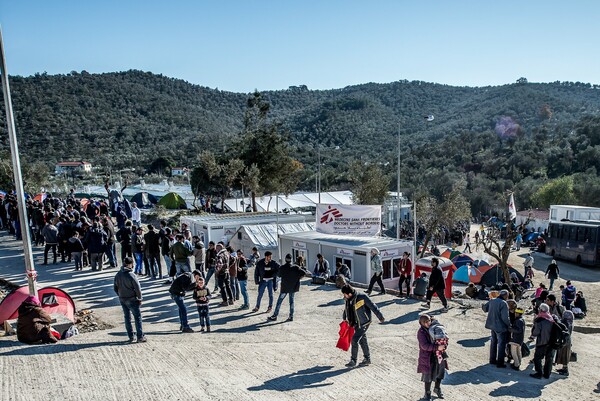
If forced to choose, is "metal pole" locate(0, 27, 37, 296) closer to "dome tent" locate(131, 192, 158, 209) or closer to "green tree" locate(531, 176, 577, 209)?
"dome tent" locate(131, 192, 158, 209)

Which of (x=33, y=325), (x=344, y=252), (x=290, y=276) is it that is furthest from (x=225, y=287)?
(x=344, y=252)

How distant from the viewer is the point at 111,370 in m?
7.75

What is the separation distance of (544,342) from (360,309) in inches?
125

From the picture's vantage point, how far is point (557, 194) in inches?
2039

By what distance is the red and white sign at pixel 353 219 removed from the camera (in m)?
19.2

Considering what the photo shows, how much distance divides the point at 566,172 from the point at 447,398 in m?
67.9

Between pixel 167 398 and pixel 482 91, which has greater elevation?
pixel 482 91

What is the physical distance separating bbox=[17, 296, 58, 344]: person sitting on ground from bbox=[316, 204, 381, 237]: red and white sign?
1212 centimetres

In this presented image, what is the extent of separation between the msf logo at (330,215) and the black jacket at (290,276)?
861 centimetres

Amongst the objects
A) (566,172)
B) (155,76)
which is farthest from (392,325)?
(155,76)

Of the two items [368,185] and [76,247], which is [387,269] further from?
[368,185]

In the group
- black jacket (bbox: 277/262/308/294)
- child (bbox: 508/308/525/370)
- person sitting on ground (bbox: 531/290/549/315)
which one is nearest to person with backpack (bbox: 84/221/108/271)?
black jacket (bbox: 277/262/308/294)

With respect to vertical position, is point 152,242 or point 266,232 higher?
point 152,242

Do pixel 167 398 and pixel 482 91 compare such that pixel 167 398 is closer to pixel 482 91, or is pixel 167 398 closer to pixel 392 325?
pixel 392 325
